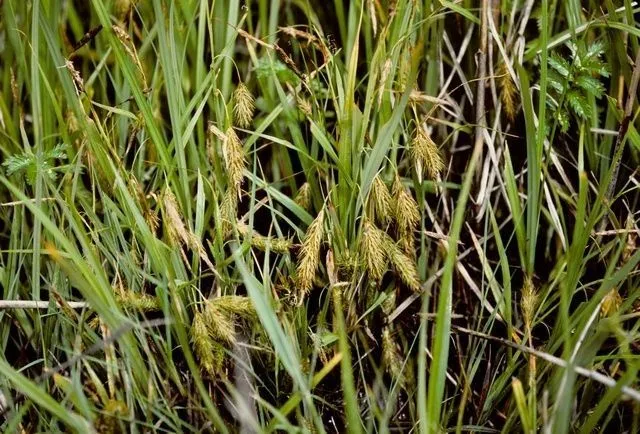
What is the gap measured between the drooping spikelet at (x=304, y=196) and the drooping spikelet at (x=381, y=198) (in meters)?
0.14

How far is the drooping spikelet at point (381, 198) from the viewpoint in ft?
3.79

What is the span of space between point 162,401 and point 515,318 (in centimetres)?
62

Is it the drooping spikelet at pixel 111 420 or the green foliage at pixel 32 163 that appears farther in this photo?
the green foliage at pixel 32 163

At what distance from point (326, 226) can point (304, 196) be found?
0.30 feet

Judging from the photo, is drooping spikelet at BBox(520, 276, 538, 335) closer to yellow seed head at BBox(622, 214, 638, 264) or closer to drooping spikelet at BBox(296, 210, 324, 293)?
yellow seed head at BBox(622, 214, 638, 264)

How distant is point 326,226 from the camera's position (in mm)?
1205

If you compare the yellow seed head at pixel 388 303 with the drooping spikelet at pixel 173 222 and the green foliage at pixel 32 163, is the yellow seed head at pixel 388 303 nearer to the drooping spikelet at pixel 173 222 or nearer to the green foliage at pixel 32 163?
the drooping spikelet at pixel 173 222

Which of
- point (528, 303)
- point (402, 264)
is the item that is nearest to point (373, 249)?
point (402, 264)

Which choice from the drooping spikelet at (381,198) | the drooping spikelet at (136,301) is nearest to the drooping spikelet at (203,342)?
the drooping spikelet at (136,301)

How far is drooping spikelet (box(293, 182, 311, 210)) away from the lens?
1268mm

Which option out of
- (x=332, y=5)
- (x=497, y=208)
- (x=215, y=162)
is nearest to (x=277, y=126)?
(x=215, y=162)

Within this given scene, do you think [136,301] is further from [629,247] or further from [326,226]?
[629,247]

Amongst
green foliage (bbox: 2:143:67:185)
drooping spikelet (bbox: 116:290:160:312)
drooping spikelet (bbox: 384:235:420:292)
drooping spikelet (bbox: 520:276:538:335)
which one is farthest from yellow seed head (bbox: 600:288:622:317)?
green foliage (bbox: 2:143:67:185)

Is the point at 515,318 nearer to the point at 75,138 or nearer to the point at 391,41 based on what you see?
the point at 391,41
